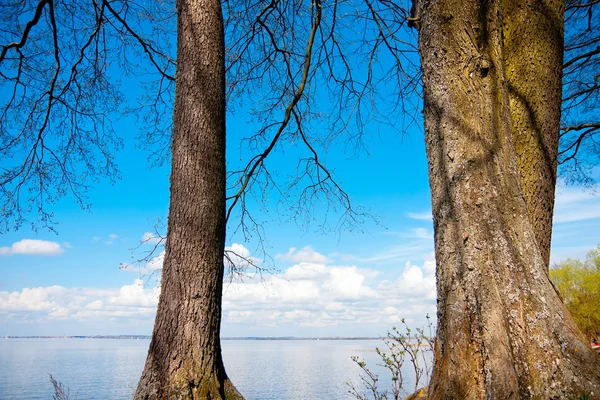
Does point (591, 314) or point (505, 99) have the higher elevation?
point (505, 99)

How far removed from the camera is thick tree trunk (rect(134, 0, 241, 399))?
2.98 m

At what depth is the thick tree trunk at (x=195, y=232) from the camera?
2.98m

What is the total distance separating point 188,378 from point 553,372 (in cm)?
217

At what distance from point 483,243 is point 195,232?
1.95m

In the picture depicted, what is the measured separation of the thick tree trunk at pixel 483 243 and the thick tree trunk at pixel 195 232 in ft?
5.04

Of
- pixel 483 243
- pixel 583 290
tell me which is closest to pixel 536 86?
pixel 483 243

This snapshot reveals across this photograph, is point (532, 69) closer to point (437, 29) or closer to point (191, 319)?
point (437, 29)

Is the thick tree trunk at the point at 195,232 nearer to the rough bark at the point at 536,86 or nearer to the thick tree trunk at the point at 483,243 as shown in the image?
the thick tree trunk at the point at 483,243

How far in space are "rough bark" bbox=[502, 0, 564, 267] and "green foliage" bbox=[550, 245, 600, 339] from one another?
105ft

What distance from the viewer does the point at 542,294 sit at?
244 cm

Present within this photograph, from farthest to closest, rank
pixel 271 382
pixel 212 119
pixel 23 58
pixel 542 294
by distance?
pixel 271 382
pixel 23 58
pixel 212 119
pixel 542 294

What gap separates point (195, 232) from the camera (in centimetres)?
323

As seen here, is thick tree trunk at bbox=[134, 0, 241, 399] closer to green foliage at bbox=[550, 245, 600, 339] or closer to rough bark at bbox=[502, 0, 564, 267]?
rough bark at bbox=[502, 0, 564, 267]

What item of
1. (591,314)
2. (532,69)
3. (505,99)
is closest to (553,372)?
(505,99)
